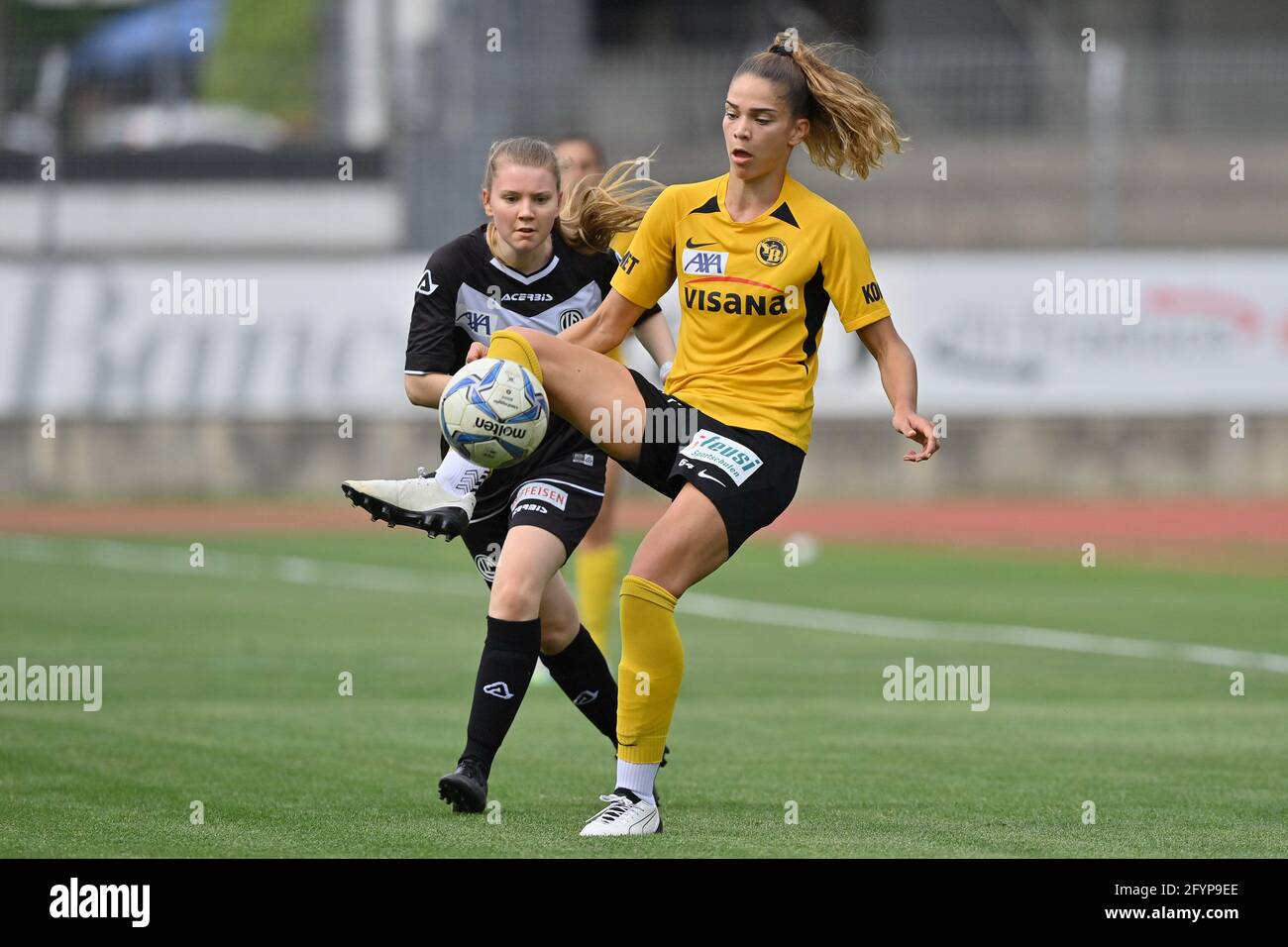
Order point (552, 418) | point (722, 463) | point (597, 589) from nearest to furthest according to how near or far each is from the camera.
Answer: point (722, 463) < point (552, 418) < point (597, 589)

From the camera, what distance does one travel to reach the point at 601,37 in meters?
39.3

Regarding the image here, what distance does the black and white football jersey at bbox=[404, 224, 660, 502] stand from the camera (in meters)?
7.18

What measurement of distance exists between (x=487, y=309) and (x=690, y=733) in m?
2.75

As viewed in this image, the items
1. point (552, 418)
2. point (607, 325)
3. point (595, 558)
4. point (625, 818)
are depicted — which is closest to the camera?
point (625, 818)

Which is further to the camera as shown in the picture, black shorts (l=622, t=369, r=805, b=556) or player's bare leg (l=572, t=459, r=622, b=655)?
player's bare leg (l=572, t=459, r=622, b=655)

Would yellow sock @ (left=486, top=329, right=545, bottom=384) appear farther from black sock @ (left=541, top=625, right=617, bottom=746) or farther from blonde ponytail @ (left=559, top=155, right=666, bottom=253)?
black sock @ (left=541, top=625, right=617, bottom=746)

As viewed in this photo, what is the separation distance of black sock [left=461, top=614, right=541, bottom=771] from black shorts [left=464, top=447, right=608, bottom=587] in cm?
35

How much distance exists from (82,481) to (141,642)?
1346cm

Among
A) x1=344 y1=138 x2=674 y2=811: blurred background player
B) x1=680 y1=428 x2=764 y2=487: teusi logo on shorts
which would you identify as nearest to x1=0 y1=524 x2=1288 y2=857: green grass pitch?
x1=344 y1=138 x2=674 y2=811: blurred background player

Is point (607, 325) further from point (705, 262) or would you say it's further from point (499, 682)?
point (499, 682)

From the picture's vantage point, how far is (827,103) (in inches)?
259

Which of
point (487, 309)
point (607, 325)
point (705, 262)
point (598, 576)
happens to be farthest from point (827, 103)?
point (598, 576)
